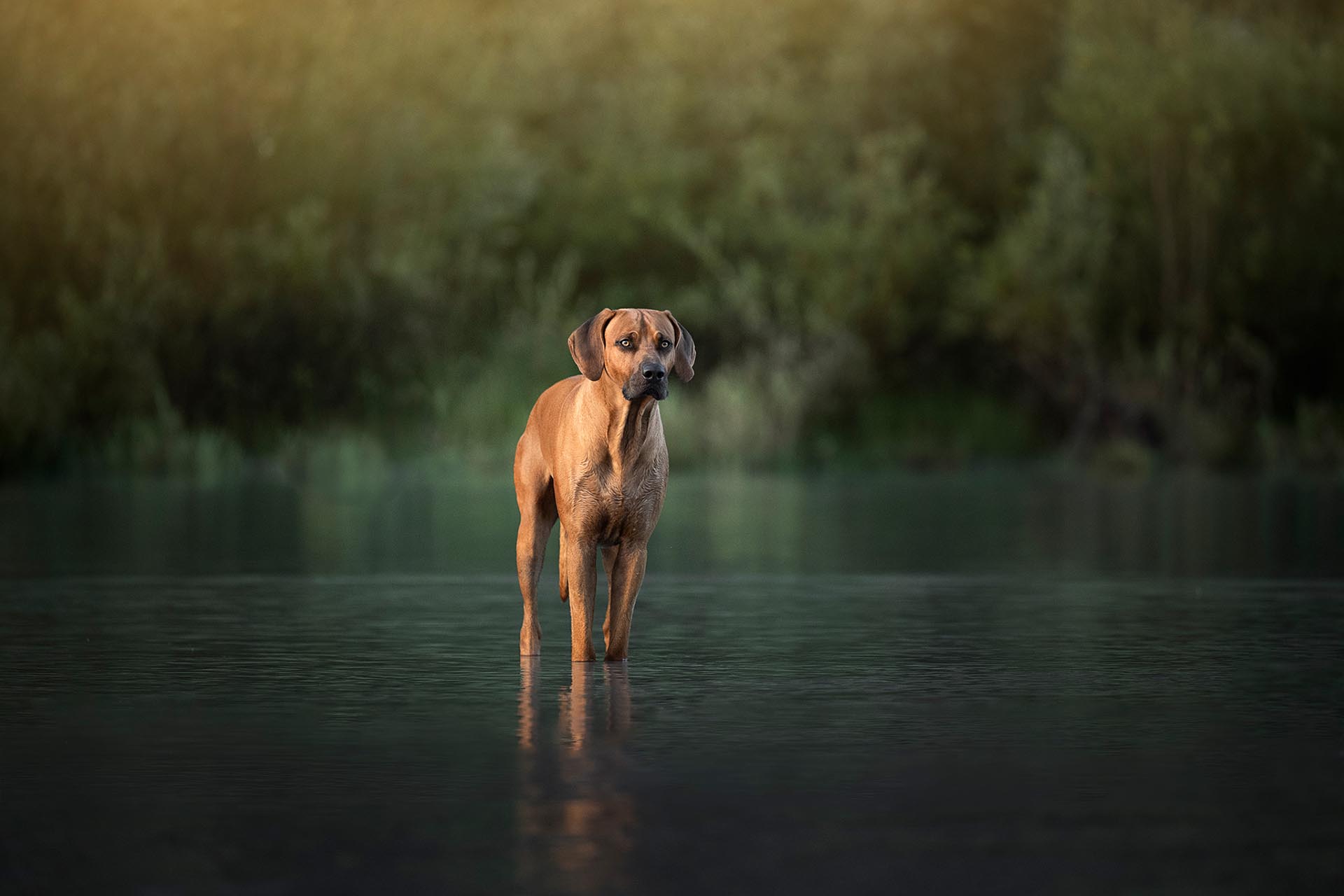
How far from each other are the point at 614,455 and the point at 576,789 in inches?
117

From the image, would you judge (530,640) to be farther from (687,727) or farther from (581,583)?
(687,727)

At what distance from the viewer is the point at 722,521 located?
2212 centimetres

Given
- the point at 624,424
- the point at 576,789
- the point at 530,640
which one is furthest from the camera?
the point at 530,640

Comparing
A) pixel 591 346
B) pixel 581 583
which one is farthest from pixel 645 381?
pixel 581 583

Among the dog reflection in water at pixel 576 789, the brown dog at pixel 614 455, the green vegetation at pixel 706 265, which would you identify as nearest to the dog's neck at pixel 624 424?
the brown dog at pixel 614 455

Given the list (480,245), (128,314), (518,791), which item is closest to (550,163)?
(480,245)

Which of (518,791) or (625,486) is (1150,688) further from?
(518,791)

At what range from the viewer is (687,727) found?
26.4ft

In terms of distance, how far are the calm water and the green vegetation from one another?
1661 centimetres

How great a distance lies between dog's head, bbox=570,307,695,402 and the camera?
9.37 metres

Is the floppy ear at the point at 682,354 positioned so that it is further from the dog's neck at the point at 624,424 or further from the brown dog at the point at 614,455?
the dog's neck at the point at 624,424

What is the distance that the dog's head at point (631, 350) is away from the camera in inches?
369

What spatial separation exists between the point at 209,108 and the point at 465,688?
2752 centimetres

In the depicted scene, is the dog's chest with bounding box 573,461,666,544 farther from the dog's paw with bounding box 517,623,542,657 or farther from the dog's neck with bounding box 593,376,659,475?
the dog's paw with bounding box 517,623,542,657
